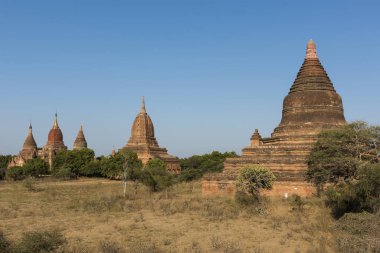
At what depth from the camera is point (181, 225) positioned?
17.3m

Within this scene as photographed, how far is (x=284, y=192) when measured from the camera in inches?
1028

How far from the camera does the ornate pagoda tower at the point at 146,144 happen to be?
57.5 m

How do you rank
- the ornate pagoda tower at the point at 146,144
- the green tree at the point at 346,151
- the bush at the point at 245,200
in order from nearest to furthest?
the bush at the point at 245,200
the green tree at the point at 346,151
the ornate pagoda tower at the point at 146,144

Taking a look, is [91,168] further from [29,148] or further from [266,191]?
[266,191]

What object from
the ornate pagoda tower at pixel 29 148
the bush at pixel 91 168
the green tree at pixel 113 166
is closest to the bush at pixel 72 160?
the bush at pixel 91 168

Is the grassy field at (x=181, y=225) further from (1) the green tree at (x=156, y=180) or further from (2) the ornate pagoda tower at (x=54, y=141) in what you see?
(2) the ornate pagoda tower at (x=54, y=141)

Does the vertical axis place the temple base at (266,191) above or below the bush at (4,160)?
below

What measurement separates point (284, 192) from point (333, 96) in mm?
10891

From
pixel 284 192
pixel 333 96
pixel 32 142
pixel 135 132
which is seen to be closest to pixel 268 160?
pixel 284 192

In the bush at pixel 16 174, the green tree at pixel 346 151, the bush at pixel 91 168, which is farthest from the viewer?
the bush at pixel 91 168

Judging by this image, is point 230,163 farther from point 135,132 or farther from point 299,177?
point 135,132

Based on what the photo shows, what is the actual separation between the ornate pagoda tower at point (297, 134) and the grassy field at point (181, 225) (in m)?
3.22

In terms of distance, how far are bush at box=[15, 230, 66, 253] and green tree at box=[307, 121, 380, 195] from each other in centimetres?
1607

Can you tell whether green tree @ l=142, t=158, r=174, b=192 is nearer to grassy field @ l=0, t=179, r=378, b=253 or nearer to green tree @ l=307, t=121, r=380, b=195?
grassy field @ l=0, t=179, r=378, b=253
